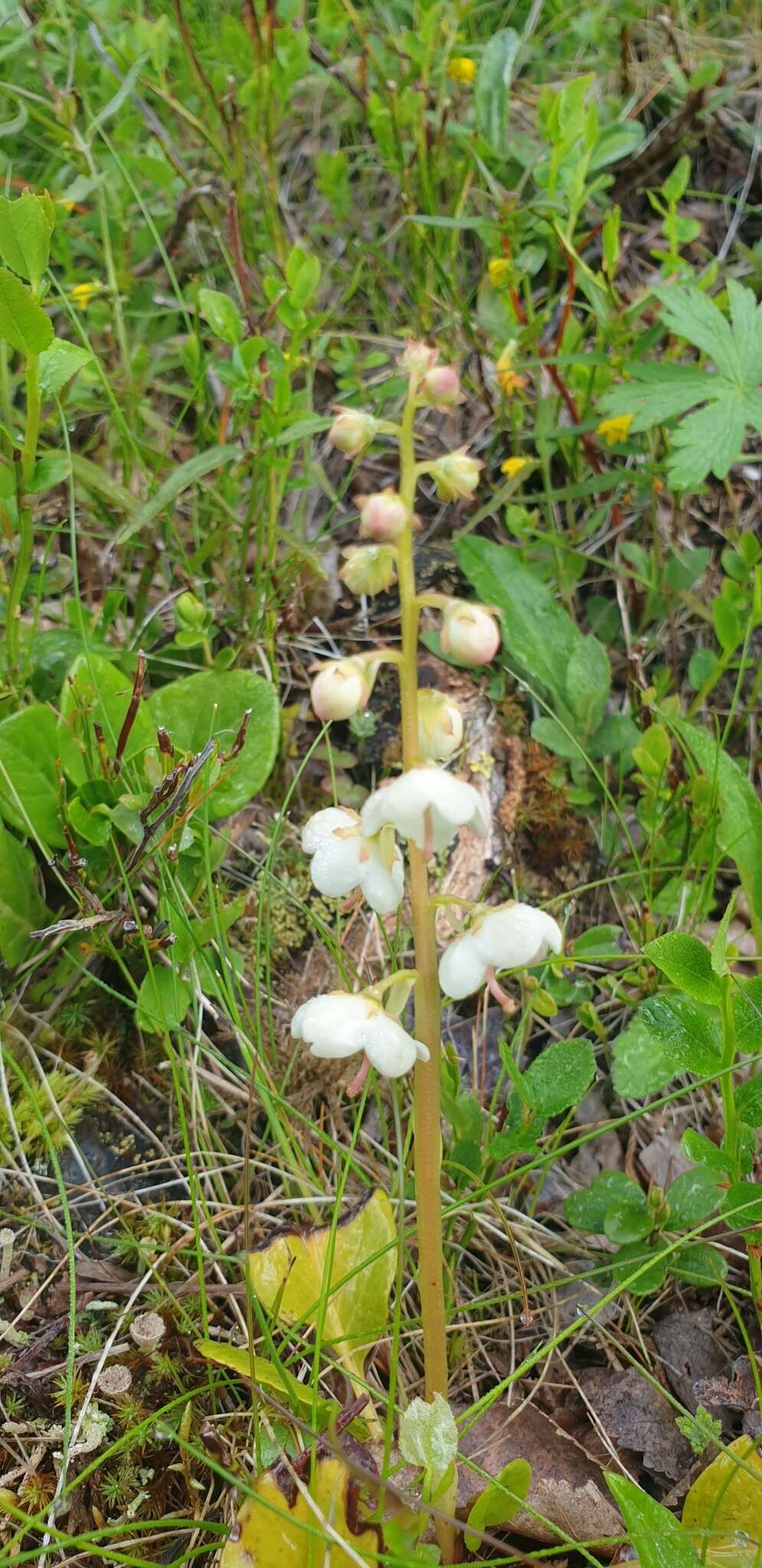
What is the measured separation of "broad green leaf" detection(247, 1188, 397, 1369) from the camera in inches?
56.7

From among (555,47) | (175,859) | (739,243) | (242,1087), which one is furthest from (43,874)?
(555,47)

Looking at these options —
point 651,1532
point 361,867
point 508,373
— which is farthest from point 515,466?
point 651,1532

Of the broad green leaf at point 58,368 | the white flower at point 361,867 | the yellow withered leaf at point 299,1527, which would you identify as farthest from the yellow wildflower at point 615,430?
the yellow withered leaf at point 299,1527

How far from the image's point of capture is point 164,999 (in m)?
1.68

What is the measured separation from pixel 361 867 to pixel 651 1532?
0.77m

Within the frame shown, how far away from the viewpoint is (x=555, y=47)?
3.22 m

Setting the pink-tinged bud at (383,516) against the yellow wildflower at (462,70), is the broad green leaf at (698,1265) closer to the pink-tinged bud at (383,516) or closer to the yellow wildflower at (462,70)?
the pink-tinged bud at (383,516)

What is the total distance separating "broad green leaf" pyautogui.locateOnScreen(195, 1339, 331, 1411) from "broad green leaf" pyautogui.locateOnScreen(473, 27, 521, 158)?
2.45m

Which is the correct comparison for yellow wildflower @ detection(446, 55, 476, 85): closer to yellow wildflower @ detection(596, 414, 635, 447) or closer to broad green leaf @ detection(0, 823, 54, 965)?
yellow wildflower @ detection(596, 414, 635, 447)

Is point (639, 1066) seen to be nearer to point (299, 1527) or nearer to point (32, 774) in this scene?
point (299, 1527)

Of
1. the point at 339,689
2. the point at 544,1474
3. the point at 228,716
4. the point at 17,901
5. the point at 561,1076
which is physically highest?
the point at 339,689

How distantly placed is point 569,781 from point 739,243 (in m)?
1.53

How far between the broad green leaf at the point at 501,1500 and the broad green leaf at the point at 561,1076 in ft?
1.39

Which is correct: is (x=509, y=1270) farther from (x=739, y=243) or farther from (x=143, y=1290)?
(x=739, y=243)
